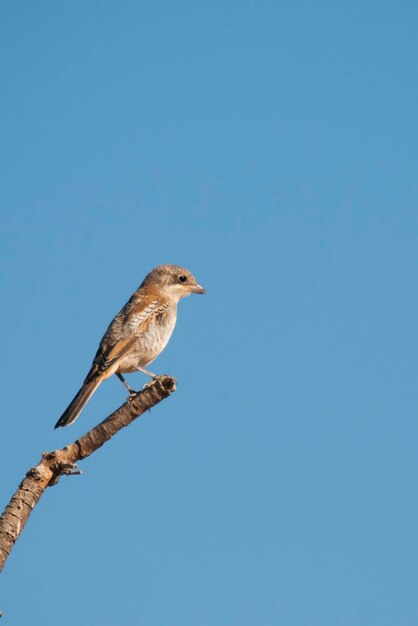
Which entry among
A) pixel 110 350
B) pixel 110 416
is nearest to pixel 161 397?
pixel 110 416

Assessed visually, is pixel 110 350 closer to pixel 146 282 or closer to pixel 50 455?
pixel 146 282

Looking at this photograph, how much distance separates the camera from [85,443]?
7.19 metres

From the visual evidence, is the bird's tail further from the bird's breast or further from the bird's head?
the bird's head

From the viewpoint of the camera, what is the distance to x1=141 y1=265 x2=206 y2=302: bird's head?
1342cm

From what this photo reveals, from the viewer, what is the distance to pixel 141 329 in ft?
39.3

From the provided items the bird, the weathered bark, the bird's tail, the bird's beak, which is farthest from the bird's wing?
the weathered bark

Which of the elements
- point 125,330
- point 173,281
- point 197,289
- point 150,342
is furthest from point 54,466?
point 197,289

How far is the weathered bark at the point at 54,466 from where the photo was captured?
6164mm

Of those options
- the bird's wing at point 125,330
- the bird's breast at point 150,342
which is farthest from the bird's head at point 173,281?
the bird's breast at point 150,342

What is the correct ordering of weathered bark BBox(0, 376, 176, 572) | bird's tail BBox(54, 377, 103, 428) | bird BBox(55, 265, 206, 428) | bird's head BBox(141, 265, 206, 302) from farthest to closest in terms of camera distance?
bird's head BBox(141, 265, 206, 302) → bird BBox(55, 265, 206, 428) → bird's tail BBox(54, 377, 103, 428) → weathered bark BBox(0, 376, 176, 572)

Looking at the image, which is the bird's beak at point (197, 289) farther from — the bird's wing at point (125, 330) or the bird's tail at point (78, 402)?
the bird's tail at point (78, 402)

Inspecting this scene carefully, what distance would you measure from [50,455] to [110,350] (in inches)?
179

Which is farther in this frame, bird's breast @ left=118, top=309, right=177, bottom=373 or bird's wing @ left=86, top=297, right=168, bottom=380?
bird's breast @ left=118, top=309, right=177, bottom=373

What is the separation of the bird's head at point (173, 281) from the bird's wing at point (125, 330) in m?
0.62
